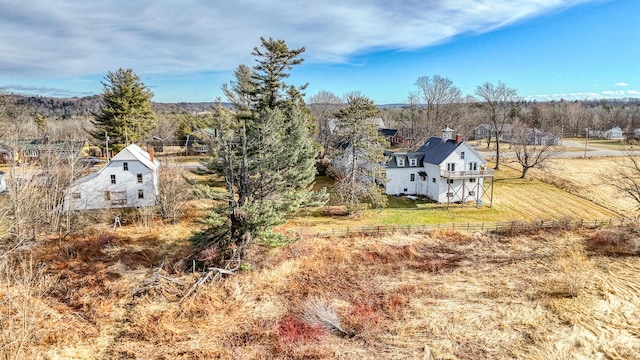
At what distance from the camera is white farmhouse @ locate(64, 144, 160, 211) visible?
30.5 meters

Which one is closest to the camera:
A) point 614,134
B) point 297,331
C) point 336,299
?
point 297,331

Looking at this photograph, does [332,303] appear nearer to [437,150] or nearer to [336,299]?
[336,299]

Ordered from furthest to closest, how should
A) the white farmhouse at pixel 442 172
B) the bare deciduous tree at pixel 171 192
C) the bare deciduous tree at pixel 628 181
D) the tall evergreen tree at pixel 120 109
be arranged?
the tall evergreen tree at pixel 120 109, the white farmhouse at pixel 442 172, the bare deciduous tree at pixel 171 192, the bare deciduous tree at pixel 628 181

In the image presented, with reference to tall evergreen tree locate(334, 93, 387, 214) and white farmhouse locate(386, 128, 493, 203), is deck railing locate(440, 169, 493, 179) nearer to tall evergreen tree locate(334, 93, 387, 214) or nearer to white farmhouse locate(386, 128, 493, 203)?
white farmhouse locate(386, 128, 493, 203)

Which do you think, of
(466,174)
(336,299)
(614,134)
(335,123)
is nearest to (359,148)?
(335,123)

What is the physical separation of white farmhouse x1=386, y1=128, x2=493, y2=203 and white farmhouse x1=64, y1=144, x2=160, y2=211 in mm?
21186

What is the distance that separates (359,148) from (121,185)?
801 inches

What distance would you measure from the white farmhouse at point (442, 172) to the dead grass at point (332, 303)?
11.1 metres

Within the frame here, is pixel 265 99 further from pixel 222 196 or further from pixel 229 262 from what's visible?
pixel 229 262

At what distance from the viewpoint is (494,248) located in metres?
24.7

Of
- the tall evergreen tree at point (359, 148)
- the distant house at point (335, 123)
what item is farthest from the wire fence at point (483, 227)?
the distant house at point (335, 123)

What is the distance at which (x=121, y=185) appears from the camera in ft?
102

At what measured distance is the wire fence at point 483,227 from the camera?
26.9 m

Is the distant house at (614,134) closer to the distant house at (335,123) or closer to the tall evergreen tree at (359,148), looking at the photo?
the distant house at (335,123)
